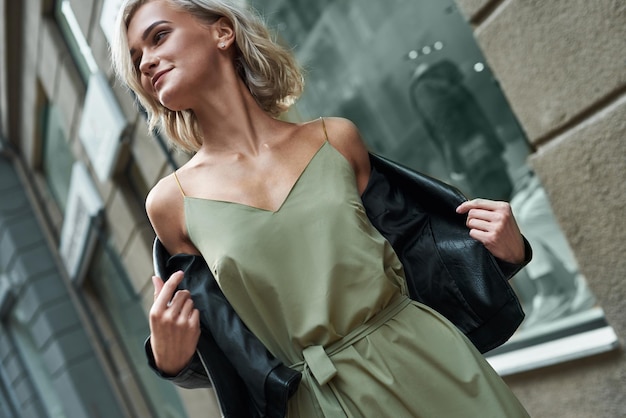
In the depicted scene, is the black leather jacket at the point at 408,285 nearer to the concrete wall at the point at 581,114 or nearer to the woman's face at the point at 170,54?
the woman's face at the point at 170,54

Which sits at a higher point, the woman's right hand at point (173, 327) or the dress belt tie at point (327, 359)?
the woman's right hand at point (173, 327)

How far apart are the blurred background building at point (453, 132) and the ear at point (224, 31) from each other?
3.35ft

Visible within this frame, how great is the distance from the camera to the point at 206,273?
168 cm

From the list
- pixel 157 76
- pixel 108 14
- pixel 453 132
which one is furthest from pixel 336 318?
pixel 108 14

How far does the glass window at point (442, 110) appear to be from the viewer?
371 centimetres

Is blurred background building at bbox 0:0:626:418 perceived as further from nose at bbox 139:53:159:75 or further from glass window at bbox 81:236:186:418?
nose at bbox 139:53:159:75

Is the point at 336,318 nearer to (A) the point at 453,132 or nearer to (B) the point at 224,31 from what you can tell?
(B) the point at 224,31

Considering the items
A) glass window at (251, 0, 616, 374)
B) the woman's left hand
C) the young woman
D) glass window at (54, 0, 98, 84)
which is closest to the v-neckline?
the young woman

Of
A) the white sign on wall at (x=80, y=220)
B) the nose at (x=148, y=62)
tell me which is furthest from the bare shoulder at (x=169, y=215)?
the white sign on wall at (x=80, y=220)

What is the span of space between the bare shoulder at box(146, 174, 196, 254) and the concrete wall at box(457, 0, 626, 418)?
154 cm

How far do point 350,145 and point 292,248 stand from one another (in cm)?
31

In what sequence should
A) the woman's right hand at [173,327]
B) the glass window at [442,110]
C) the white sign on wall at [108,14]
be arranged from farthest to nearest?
the white sign on wall at [108,14]
the glass window at [442,110]
the woman's right hand at [173,327]

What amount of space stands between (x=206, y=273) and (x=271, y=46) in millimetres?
557

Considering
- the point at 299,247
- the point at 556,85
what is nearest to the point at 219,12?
the point at 299,247
